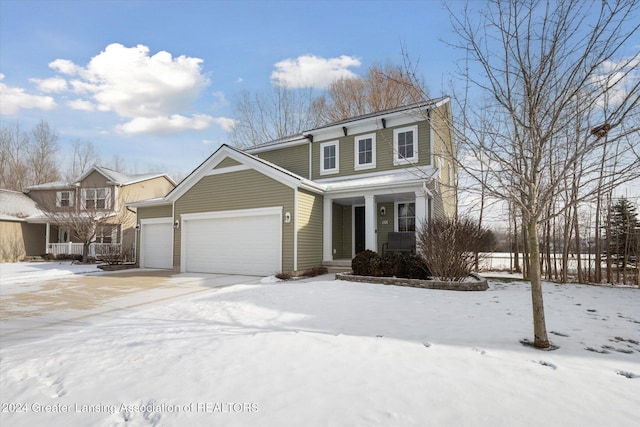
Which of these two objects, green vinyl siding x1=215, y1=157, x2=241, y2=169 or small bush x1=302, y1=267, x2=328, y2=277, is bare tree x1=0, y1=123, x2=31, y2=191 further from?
small bush x1=302, y1=267, x2=328, y2=277

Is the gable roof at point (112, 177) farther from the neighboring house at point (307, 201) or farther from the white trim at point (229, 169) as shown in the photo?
the white trim at point (229, 169)

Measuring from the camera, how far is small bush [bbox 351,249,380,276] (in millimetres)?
8500

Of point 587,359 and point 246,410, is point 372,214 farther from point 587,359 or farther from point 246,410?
point 246,410

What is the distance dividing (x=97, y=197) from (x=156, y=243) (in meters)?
8.65

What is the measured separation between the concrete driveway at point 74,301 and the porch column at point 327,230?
2.72 meters

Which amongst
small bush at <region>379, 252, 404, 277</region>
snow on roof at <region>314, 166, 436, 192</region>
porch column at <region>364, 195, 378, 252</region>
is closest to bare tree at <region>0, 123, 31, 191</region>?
snow on roof at <region>314, 166, 436, 192</region>

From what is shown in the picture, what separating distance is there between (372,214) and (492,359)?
8.01 m

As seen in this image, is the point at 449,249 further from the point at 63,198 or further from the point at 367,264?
the point at 63,198

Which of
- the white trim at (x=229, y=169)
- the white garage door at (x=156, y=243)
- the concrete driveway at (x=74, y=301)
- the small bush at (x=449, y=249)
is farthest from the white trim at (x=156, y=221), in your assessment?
the small bush at (x=449, y=249)

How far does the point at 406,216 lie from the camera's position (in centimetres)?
1205

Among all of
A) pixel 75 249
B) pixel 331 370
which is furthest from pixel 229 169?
pixel 75 249

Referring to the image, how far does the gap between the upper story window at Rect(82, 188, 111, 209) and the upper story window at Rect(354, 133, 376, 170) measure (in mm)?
15935

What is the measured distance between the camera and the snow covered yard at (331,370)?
7.36 ft

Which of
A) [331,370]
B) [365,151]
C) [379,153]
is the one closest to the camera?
[331,370]
